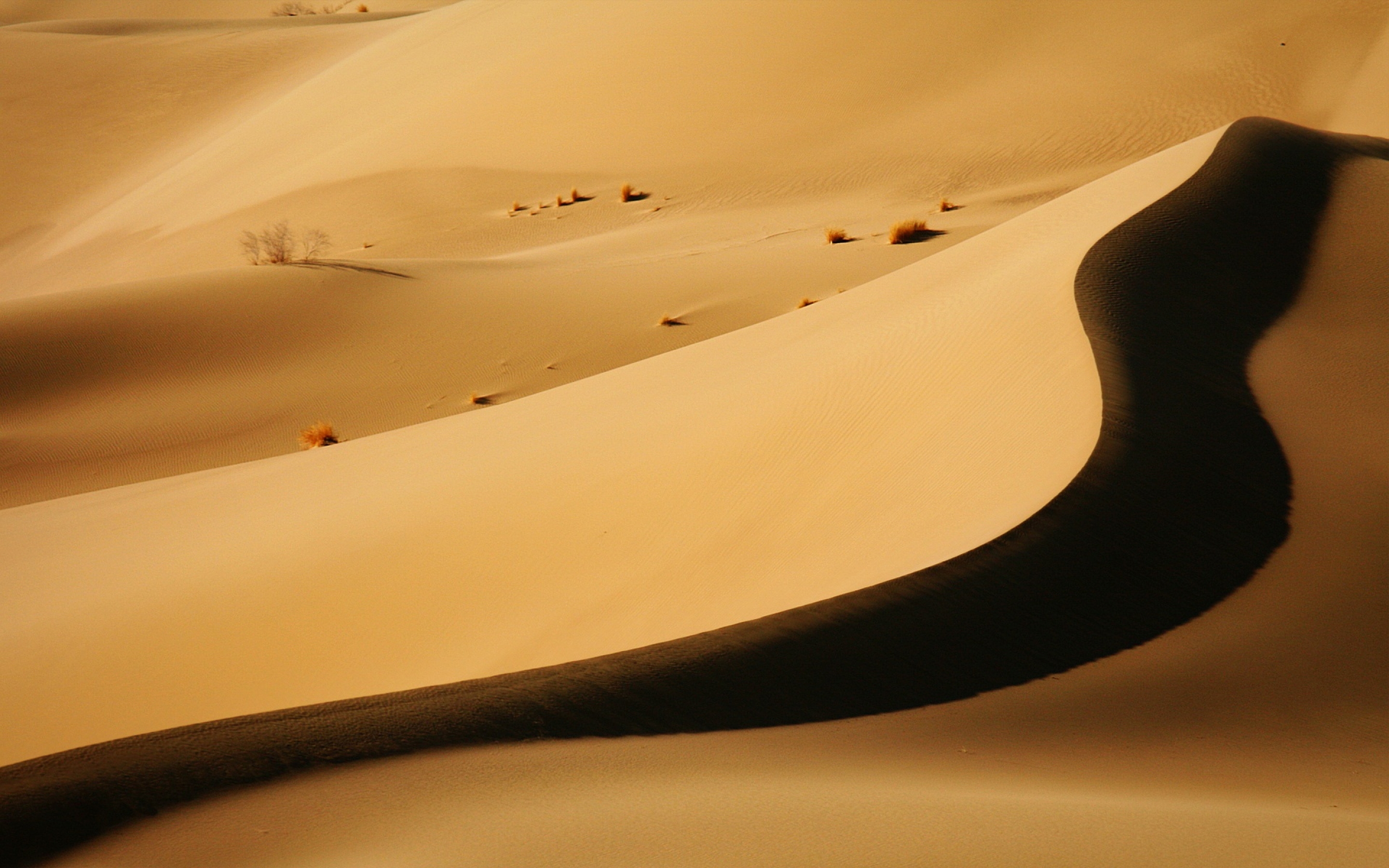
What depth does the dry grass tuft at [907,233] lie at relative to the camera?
15742mm

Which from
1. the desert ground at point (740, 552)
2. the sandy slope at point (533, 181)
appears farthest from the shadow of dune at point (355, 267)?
the sandy slope at point (533, 181)

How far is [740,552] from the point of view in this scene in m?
5.21

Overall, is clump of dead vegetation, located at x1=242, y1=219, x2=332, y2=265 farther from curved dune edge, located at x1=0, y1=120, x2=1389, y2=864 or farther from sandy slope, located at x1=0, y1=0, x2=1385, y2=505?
curved dune edge, located at x1=0, y1=120, x2=1389, y2=864

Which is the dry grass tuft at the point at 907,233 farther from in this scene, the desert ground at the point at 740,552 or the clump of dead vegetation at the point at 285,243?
the clump of dead vegetation at the point at 285,243

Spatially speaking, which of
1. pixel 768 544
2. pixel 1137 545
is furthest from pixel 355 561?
pixel 1137 545

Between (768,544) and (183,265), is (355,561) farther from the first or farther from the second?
(183,265)

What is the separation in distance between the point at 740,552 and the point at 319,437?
815 centimetres

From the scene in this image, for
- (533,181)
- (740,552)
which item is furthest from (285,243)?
(740,552)

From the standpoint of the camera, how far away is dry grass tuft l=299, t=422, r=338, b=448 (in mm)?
12242

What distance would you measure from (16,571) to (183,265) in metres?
16.4

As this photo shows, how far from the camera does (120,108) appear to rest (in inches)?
1521

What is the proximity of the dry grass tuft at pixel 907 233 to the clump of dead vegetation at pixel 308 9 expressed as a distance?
1847 inches

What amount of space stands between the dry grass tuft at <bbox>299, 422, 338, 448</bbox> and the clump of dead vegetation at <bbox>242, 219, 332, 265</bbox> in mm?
8622

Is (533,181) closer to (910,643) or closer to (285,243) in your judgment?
(285,243)
